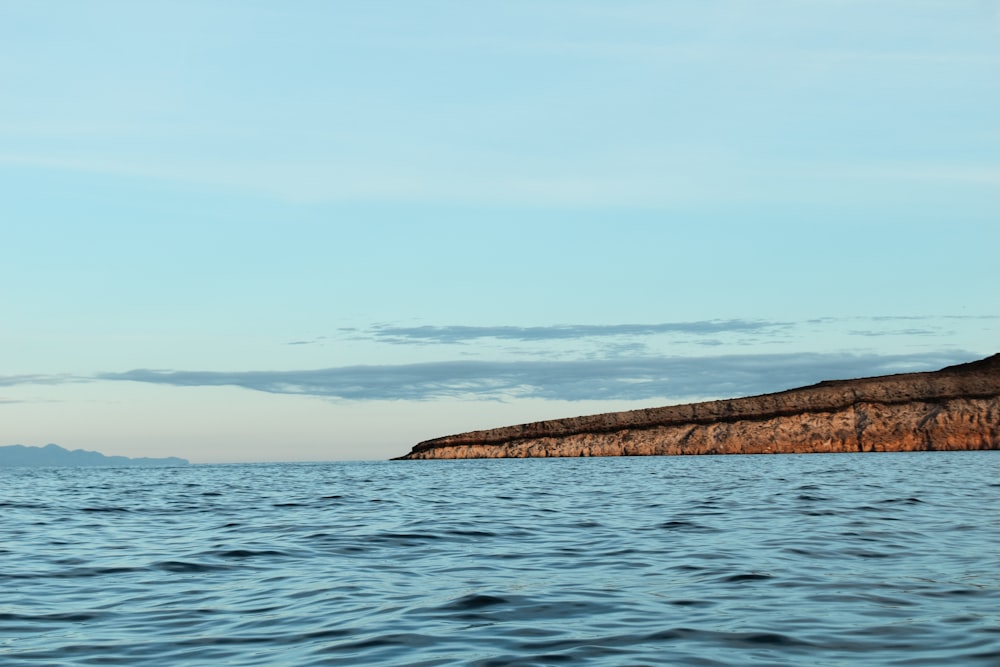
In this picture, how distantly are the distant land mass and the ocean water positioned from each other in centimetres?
8887

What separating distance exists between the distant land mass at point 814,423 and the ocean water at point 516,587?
292ft

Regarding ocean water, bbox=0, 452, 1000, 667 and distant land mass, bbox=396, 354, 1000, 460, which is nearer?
ocean water, bbox=0, 452, 1000, 667

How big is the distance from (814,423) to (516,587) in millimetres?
106785

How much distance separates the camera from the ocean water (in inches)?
340

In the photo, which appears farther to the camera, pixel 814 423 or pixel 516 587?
pixel 814 423

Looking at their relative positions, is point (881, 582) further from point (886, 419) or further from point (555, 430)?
point (555, 430)

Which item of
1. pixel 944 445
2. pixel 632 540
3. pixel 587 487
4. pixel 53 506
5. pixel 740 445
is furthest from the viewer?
pixel 740 445

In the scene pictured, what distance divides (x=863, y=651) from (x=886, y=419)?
10891cm

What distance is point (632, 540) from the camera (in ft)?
56.6

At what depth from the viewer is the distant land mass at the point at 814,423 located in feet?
346

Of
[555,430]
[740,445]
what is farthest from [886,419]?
[555,430]

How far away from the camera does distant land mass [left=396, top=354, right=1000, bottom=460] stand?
105500 millimetres

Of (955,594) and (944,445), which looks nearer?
(955,594)

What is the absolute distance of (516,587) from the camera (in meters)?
12.1
